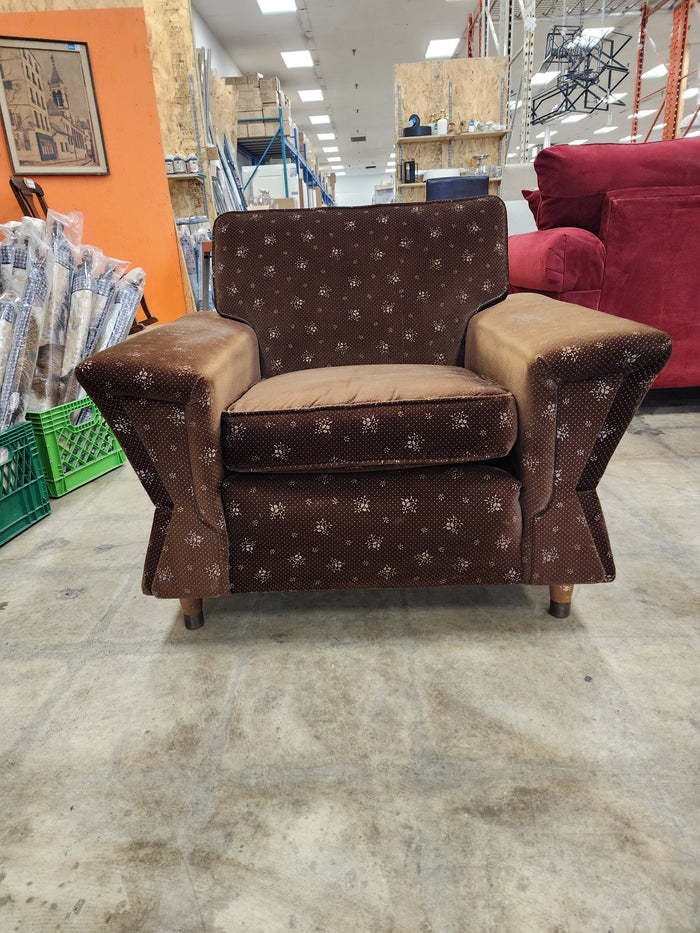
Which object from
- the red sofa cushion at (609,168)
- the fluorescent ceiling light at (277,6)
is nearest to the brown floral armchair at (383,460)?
the red sofa cushion at (609,168)

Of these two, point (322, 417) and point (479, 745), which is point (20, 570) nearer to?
point (322, 417)

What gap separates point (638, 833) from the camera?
29.8 inches

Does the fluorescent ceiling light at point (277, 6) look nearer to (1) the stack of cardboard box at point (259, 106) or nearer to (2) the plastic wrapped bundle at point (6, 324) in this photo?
(1) the stack of cardboard box at point (259, 106)

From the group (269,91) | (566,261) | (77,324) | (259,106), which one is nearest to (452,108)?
(269,91)

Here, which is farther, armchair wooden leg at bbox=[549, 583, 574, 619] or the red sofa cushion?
the red sofa cushion

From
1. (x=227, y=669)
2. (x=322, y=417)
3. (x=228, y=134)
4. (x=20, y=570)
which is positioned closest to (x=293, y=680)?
(x=227, y=669)

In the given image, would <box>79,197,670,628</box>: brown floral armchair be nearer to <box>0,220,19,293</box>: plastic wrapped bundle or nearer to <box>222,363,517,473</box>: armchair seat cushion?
<box>222,363,517,473</box>: armchair seat cushion

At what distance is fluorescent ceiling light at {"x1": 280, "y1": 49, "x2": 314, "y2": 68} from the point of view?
7.57 m

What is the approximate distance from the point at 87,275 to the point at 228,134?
134 inches

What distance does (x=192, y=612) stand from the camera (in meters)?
1.24

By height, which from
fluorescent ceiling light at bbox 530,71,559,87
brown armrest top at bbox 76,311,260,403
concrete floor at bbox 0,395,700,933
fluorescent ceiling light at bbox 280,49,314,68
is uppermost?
fluorescent ceiling light at bbox 530,71,559,87

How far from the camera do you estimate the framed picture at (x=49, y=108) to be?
2842 mm

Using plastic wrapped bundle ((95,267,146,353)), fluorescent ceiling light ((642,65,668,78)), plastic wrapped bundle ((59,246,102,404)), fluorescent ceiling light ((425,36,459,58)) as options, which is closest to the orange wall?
plastic wrapped bundle ((95,267,146,353))

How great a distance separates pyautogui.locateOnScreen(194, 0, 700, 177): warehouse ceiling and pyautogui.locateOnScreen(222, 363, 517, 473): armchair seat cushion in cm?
608
